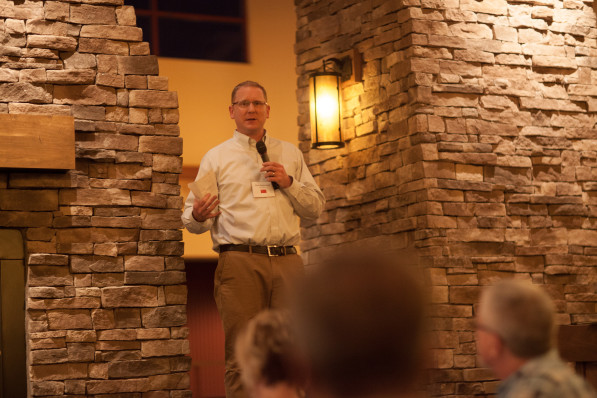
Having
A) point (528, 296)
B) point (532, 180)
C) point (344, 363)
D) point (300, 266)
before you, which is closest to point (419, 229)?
point (532, 180)

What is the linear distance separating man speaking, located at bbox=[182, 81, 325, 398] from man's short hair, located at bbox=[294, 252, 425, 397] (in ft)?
8.87

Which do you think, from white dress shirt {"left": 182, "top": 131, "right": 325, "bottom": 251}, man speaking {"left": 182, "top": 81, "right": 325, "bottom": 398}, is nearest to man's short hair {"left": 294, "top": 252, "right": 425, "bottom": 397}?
man speaking {"left": 182, "top": 81, "right": 325, "bottom": 398}

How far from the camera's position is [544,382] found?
63.8 inches

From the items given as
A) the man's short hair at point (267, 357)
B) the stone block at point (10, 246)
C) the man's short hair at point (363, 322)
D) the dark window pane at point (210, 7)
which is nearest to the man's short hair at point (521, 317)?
the man's short hair at point (267, 357)

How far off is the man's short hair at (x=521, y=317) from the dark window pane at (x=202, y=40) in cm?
617

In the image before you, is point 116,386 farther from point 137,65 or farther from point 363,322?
point 363,322

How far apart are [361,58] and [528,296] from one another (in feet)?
12.4

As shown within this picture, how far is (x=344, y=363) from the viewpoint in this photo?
960 mm

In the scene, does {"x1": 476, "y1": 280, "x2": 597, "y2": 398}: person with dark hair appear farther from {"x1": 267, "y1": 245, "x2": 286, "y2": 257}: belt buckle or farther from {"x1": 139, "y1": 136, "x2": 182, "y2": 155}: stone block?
{"x1": 139, "y1": 136, "x2": 182, "y2": 155}: stone block

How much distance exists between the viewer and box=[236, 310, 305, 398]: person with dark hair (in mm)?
1343

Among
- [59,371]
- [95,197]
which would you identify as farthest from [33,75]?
[59,371]

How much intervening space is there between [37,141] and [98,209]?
384 millimetres

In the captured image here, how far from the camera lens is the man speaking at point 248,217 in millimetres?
3719

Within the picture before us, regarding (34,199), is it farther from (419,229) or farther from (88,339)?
(419,229)
